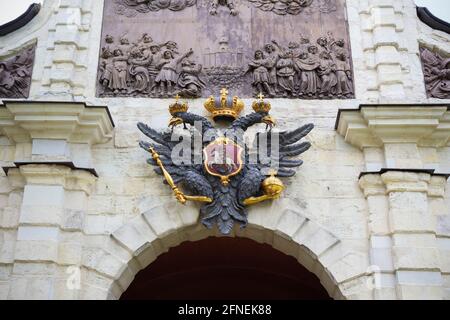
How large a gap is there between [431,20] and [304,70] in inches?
73.0

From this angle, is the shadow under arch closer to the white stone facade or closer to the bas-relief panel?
the white stone facade

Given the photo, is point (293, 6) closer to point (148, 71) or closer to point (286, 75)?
point (286, 75)

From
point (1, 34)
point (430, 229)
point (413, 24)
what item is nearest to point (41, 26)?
point (1, 34)

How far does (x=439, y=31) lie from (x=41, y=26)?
5178mm

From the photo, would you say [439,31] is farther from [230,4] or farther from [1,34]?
[1,34]

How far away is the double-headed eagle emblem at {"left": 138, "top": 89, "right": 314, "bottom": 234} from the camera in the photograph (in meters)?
8.02

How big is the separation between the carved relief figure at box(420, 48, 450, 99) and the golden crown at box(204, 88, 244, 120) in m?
2.39

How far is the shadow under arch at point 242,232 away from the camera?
311 inches

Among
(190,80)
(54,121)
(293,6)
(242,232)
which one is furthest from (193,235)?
(293,6)

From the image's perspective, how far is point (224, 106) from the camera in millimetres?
8562

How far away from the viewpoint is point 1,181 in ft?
27.5

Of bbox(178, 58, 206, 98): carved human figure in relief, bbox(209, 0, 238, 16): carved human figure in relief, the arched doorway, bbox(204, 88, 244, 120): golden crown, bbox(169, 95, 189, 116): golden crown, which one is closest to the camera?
bbox(169, 95, 189, 116): golden crown

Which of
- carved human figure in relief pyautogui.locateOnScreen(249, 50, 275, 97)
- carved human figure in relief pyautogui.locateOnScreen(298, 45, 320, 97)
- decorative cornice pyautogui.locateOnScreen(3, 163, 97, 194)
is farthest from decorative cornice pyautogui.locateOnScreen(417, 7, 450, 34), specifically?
decorative cornice pyautogui.locateOnScreen(3, 163, 97, 194)

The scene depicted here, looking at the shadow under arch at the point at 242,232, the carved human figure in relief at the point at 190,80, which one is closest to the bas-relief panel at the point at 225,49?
the carved human figure in relief at the point at 190,80
